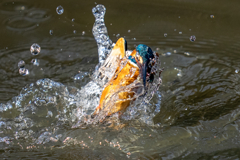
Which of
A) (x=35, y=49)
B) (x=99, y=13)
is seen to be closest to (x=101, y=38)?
(x=99, y=13)

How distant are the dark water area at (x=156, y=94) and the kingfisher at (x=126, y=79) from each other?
10 centimetres

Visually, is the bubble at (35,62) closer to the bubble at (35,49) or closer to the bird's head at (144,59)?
the bubble at (35,49)

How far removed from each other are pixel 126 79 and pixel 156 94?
1.24ft

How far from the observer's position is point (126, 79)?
1.26 meters

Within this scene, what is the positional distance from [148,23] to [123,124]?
3.39 ft

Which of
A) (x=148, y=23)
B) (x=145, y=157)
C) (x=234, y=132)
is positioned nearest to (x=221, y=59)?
(x=148, y=23)

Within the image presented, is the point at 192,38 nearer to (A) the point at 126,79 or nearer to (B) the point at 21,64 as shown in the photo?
(A) the point at 126,79

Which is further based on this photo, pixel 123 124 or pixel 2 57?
pixel 2 57

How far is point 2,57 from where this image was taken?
190 cm

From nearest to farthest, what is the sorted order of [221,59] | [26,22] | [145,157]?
1. [145,157]
2. [221,59]
3. [26,22]

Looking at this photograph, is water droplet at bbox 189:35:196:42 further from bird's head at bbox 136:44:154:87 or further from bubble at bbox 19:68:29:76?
bubble at bbox 19:68:29:76

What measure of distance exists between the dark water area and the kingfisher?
10 cm

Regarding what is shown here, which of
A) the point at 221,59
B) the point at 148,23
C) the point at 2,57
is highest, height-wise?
the point at 148,23

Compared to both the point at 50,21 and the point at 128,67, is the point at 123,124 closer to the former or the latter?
the point at 128,67
